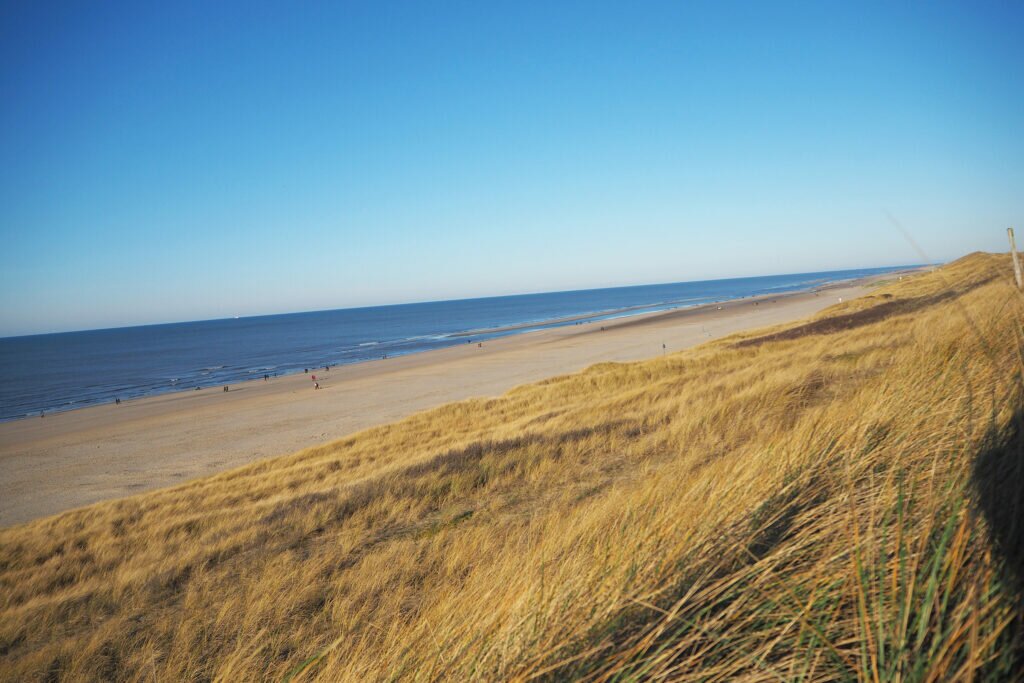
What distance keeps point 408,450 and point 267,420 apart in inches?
696

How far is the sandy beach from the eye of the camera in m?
19.3

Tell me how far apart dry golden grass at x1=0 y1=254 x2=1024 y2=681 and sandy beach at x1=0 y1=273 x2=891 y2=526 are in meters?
12.2

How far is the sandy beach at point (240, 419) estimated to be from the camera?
760 inches

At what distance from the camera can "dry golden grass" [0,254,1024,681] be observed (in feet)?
5.52

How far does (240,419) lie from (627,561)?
30661 millimetres

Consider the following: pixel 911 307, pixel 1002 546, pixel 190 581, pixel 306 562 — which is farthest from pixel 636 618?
→ pixel 911 307

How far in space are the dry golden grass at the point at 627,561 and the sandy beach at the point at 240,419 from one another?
12.2 m

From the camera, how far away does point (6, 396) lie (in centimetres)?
5059

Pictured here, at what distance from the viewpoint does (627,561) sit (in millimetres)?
2385

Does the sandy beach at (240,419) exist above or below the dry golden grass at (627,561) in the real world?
below

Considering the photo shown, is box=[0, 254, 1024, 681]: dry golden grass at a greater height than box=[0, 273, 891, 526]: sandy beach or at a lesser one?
greater

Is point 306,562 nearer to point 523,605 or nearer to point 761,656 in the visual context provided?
point 523,605

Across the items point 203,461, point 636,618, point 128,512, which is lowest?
point 203,461

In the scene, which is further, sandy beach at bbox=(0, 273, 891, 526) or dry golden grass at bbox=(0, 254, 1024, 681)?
sandy beach at bbox=(0, 273, 891, 526)
